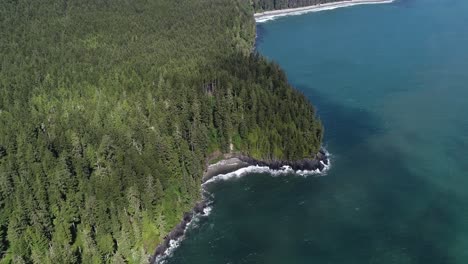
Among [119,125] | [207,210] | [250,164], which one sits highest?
[119,125]

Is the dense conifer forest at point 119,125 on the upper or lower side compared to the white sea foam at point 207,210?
upper

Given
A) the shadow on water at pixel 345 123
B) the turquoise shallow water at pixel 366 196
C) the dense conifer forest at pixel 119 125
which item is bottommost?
the turquoise shallow water at pixel 366 196

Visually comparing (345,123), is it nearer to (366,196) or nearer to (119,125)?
(366,196)

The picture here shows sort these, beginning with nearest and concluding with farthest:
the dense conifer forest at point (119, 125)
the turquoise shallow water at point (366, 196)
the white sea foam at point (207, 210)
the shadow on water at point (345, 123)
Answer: the dense conifer forest at point (119, 125) < the turquoise shallow water at point (366, 196) < the white sea foam at point (207, 210) < the shadow on water at point (345, 123)

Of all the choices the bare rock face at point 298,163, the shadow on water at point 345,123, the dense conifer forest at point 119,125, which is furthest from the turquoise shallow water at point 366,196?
the dense conifer forest at point 119,125

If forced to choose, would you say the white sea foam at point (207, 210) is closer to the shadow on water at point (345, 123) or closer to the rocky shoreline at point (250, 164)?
the rocky shoreline at point (250, 164)

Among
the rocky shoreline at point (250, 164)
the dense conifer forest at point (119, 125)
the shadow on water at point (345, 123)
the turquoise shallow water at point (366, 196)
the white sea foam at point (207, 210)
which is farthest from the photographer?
the shadow on water at point (345, 123)

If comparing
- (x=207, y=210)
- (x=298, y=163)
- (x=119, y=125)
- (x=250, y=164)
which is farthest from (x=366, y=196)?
(x=119, y=125)

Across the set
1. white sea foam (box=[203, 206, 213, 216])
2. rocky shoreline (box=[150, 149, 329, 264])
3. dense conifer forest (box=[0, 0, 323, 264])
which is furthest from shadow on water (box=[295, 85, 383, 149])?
white sea foam (box=[203, 206, 213, 216])

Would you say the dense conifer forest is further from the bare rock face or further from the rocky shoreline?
the rocky shoreline
